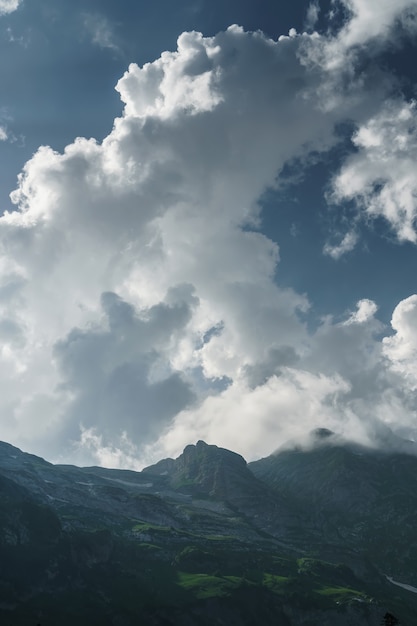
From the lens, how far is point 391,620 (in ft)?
251

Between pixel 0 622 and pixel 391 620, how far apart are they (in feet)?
567

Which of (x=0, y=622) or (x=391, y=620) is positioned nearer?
(x=391, y=620)

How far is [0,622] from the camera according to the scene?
195250 millimetres

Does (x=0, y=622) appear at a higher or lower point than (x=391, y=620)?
lower
